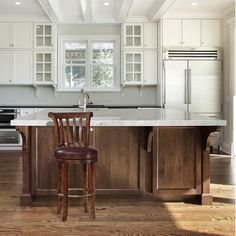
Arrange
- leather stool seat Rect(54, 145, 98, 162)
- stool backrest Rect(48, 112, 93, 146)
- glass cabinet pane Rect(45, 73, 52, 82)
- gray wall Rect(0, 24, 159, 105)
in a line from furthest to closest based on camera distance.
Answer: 1. gray wall Rect(0, 24, 159, 105)
2. glass cabinet pane Rect(45, 73, 52, 82)
3. stool backrest Rect(48, 112, 93, 146)
4. leather stool seat Rect(54, 145, 98, 162)

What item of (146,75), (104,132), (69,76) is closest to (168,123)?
(104,132)

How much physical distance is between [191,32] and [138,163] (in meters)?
4.40

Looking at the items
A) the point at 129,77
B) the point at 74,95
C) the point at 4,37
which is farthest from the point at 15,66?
the point at 129,77

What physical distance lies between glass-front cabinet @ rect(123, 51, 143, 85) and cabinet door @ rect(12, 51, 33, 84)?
194 centimetres

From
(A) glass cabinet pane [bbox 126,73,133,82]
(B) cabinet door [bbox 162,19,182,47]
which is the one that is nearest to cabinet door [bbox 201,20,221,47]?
(B) cabinet door [bbox 162,19,182,47]

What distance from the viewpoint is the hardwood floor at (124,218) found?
2.89 meters

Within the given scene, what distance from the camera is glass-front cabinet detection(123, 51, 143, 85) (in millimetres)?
7562

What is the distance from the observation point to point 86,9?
673 cm

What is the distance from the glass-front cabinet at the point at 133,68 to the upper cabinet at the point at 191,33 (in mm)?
644

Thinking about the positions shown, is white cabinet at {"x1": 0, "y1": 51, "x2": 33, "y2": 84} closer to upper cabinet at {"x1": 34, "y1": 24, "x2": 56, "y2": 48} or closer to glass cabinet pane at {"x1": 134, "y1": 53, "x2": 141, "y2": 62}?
upper cabinet at {"x1": 34, "y1": 24, "x2": 56, "y2": 48}

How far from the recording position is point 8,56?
7.44 m

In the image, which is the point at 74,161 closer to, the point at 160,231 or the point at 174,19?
the point at 160,231

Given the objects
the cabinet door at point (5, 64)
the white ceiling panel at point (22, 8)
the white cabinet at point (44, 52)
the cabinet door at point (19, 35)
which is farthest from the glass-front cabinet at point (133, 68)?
the cabinet door at point (5, 64)

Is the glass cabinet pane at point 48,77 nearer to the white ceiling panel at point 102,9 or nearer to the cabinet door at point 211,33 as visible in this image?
the white ceiling panel at point 102,9
